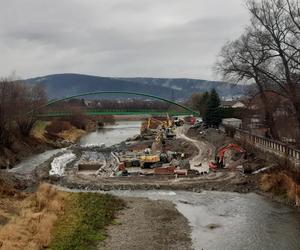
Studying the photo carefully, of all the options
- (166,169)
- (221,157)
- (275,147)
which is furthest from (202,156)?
(275,147)

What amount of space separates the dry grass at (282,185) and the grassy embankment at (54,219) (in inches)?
471

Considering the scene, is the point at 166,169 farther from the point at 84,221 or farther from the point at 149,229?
the point at 84,221

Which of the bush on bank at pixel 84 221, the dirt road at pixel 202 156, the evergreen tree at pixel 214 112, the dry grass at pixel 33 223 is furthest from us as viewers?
the evergreen tree at pixel 214 112

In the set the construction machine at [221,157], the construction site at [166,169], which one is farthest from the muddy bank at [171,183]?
the construction machine at [221,157]

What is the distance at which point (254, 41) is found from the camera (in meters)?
43.7

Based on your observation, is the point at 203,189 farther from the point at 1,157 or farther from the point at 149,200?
the point at 1,157

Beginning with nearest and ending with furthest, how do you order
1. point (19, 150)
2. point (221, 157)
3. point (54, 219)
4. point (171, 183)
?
point (54, 219) < point (171, 183) < point (221, 157) < point (19, 150)

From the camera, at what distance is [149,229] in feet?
93.5

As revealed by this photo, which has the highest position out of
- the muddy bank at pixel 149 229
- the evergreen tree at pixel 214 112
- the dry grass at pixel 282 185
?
the evergreen tree at pixel 214 112

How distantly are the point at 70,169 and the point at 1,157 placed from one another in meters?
10.3

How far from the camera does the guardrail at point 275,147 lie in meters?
40.9

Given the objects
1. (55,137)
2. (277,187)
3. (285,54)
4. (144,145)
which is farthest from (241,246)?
(55,137)

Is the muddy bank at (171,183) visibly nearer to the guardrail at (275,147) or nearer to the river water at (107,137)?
the guardrail at (275,147)

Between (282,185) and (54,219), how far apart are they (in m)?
18.1
